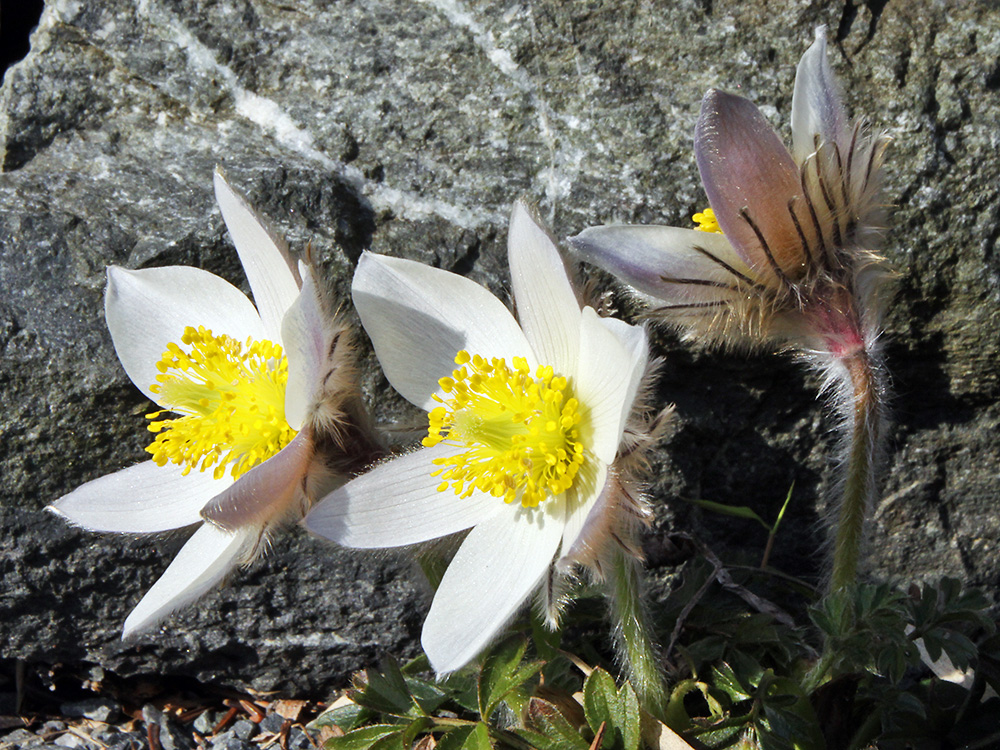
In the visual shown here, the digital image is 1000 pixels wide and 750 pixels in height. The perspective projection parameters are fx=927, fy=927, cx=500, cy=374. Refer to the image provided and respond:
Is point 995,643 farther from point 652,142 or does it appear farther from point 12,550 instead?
point 12,550

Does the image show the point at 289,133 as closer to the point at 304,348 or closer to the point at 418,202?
the point at 418,202

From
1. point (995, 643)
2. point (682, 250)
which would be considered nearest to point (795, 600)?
point (995, 643)

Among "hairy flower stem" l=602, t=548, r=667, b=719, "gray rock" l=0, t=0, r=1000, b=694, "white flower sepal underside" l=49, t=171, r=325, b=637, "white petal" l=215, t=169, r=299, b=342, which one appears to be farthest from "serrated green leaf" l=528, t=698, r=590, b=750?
"white petal" l=215, t=169, r=299, b=342

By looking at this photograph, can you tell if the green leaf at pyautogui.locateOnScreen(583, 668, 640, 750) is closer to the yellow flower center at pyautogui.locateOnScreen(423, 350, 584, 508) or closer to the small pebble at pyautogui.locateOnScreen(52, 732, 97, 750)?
the yellow flower center at pyautogui.locateOnScreen(423, 350, 584, 508)

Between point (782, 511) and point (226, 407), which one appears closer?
point (226, 407)

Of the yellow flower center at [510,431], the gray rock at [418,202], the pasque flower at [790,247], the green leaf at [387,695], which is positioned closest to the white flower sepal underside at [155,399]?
the gray rock at [418,202]

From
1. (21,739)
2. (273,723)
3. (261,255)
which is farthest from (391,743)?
(21,739)

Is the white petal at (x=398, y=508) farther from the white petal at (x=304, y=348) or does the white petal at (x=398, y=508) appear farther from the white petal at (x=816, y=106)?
the white petal at (x=816, y=106)
